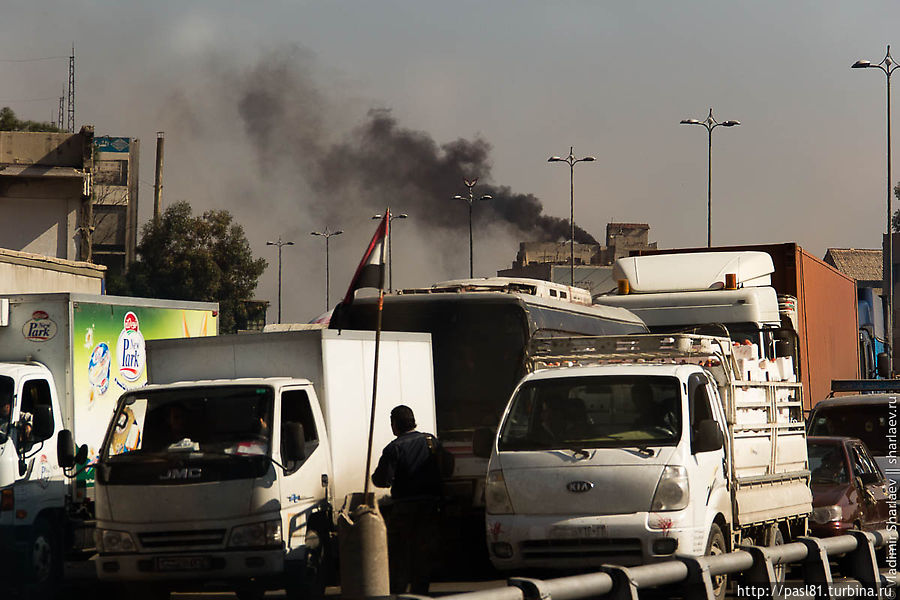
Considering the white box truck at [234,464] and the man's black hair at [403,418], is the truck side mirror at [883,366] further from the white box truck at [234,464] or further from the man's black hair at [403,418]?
the man's black hair at [403,418]

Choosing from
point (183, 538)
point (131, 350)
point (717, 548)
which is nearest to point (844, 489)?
point (717, 548)

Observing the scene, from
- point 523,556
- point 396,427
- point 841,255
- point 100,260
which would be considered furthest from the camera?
point 841,255

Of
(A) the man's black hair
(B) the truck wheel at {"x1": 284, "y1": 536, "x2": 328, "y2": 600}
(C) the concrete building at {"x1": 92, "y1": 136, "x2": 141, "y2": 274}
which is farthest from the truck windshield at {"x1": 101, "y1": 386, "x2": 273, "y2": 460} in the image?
(C) the concrete building at {"x1": 92, "y1": 136, "x2": 141, "y2": 274}

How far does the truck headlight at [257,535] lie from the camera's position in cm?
1048

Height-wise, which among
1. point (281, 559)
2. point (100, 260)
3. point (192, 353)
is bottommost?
point (281, 559)

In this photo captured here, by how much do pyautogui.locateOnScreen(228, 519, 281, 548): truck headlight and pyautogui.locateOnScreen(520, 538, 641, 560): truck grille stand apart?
1.97 m

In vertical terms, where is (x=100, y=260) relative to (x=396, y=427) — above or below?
above

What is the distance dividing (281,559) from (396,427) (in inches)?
62.6

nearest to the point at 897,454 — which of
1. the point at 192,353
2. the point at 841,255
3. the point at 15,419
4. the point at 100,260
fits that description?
the point at 192,353

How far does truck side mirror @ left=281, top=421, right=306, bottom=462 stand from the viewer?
10.6 meters

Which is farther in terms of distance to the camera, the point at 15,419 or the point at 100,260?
the point at 100,260

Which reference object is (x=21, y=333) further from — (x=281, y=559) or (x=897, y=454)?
(x=897, y=454)

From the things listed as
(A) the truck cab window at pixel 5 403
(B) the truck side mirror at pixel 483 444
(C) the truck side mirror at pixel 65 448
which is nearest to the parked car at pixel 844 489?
(B) the truck side mirror at pixel 483 444

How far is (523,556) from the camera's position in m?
10.4
